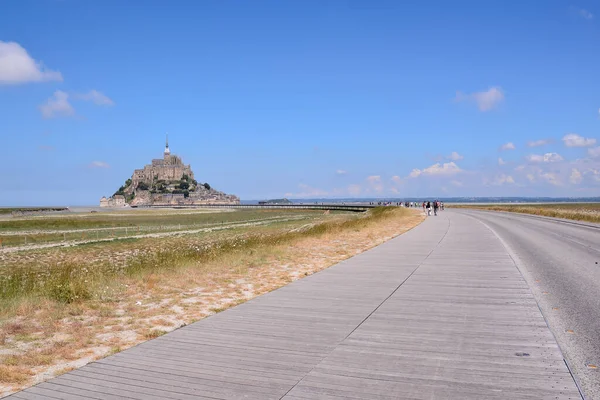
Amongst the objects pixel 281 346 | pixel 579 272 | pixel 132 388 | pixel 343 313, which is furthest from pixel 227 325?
pixel 579 272

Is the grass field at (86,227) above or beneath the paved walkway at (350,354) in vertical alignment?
beneath

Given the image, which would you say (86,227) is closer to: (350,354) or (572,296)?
(572,296)

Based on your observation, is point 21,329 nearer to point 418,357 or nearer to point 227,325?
point 227,325

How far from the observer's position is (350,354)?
604cm

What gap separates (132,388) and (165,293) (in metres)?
5.83

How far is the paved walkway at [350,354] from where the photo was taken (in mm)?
4922

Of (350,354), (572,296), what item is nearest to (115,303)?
(350,354)

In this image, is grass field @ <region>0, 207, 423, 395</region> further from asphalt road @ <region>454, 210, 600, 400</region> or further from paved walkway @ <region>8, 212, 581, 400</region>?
asphalt road @ <region>454, 210, 600, 400</region>

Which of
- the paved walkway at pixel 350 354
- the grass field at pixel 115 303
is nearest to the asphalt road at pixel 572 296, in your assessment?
the paved walkway at pixel 350 354

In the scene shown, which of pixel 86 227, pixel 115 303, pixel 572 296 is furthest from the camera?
pixel 86 227

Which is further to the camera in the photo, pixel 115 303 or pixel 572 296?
pixel 572 296

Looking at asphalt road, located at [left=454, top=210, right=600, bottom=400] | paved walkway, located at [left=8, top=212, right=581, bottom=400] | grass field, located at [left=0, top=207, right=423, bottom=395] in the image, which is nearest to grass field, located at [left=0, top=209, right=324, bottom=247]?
grass field, located at [left=0, top=207, right=423, bottom=395]

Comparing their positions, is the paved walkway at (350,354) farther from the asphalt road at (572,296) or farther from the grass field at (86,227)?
the grass field at (86,227)

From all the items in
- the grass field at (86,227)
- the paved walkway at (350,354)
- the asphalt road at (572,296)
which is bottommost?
the grass field at (86,227)
